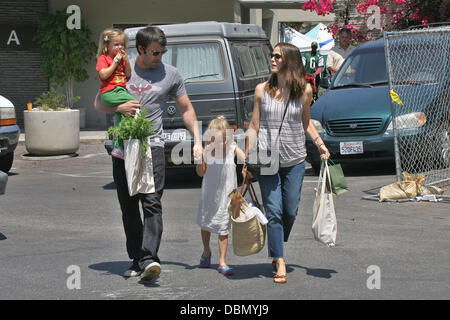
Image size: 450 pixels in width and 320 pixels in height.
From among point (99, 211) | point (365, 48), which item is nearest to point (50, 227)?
point (99, 211)

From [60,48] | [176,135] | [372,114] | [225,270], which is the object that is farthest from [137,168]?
[60,48]

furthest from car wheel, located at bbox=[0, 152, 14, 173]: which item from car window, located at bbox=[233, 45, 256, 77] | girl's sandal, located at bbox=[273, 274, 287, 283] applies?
girl's sandal, located at bbox=[273, 274, 287, 283]

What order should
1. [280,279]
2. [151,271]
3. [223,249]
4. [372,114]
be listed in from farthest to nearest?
[372,114]
[223,249]
[280,279]
[151,271]

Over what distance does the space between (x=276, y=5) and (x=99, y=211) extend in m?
12.9

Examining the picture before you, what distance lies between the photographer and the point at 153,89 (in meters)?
6.55

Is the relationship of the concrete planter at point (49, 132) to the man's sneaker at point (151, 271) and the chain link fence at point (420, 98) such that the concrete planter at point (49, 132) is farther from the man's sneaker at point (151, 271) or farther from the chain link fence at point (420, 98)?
the man's sneaker at point (151, 271)

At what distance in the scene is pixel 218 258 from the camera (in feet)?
24.2

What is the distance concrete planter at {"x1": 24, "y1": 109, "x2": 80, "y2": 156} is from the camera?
15.6 m

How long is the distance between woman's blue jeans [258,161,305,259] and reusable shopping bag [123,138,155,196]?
0.84m

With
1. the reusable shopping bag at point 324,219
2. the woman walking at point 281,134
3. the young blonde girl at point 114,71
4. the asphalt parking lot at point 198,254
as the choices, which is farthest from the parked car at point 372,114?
the young blonde girl at point 114,71

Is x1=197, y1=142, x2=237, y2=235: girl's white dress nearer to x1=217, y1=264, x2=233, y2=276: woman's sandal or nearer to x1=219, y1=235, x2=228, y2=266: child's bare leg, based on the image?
x1=219, y1=235, x2=228, y2=266: child's bare leg

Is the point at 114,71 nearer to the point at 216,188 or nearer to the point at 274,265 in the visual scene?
the point at 216,188

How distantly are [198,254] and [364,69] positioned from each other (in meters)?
6.94

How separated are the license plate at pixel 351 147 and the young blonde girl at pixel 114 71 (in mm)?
5985
